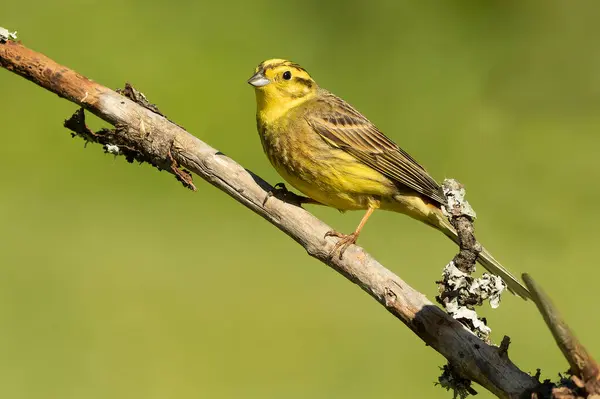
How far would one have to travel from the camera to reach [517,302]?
375cm

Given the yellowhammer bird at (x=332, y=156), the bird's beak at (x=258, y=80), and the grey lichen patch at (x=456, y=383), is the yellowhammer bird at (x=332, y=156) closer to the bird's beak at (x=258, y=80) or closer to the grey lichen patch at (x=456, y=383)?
the bird's beak at (x=258, y=80)

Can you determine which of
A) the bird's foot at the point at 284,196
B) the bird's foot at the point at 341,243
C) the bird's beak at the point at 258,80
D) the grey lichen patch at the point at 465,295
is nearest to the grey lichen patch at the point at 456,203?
the grey lichen patch at the point at 465,295

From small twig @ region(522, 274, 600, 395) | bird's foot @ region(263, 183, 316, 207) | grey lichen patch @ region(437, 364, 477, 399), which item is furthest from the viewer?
bird's foot @ region(263, 183, 316, 207)

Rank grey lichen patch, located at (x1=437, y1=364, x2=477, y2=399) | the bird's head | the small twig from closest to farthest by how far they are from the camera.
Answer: the small twig
grey lichen patch, located at (x1=437, y1=364, x2=477, y2=399)
the bird's head

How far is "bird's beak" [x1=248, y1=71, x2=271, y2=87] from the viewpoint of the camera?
2994mm

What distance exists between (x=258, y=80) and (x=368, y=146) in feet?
1.34

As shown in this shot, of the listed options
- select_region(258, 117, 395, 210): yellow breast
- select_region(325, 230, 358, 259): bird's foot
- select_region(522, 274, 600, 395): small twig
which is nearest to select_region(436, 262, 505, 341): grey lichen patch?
select_region(325, 230, 358, 259): bird's foot

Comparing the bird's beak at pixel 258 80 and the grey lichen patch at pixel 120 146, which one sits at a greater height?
the bird's beak at pixel 258 80

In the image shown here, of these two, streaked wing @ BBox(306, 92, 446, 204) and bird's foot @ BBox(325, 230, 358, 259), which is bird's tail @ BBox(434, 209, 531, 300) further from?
bird's foot @ BBox(325, 230, 358, 259)

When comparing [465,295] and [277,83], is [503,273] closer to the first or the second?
[465,295]

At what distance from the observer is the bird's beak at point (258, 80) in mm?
2994

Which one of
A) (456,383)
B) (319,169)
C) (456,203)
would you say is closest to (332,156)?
(319,169)

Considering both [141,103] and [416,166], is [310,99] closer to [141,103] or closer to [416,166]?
[416,166]

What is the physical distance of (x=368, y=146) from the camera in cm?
310
